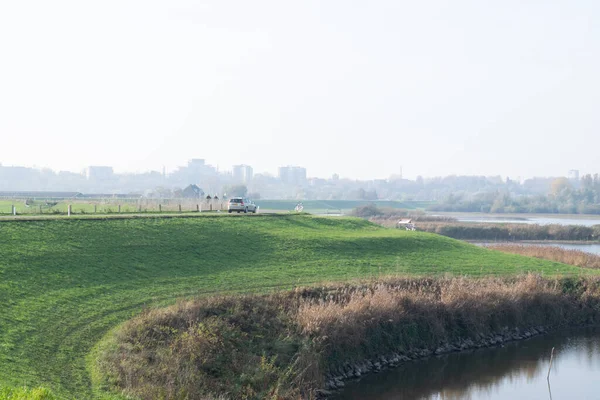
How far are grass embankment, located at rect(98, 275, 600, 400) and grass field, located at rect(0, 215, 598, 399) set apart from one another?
5.70 ft

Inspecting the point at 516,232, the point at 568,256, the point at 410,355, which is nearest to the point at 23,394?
the point at 410,355

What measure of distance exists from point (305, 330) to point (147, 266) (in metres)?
10.9

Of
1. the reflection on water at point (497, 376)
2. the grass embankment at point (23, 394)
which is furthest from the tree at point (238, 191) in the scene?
the grass embankment at point (23, 394)

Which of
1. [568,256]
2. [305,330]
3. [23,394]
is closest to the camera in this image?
[23,394]

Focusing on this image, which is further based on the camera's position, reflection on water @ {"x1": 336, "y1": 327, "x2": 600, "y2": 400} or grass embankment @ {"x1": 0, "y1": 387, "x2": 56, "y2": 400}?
reflection on water @ {"x1": 336, "y1": 327, "x2": 600, "y2": 400}

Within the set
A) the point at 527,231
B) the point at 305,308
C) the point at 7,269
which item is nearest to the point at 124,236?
the point at 7,269

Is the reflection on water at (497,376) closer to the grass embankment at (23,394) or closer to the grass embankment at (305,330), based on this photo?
the grass embankment at (305,330)

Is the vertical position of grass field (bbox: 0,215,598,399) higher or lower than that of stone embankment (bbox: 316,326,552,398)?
higher

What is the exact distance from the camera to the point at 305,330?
94.9ft

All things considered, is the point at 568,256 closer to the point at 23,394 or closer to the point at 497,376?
the point at 497,376

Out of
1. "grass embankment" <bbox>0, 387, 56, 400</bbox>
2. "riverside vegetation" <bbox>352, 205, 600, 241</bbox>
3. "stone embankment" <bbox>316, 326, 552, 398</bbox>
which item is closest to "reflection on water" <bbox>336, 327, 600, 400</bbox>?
"stone embankment" <bbox>316, 326, 552, 398</bbox>

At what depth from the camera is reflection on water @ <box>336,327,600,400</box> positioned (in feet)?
96.2

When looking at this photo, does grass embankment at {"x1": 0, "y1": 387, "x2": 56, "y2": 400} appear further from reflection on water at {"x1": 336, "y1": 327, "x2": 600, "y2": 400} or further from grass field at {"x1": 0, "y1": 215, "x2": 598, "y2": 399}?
reflection on water at {"x1": 336, "y1": 327, "x2": 600, "y2": 400}

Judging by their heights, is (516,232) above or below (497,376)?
above
